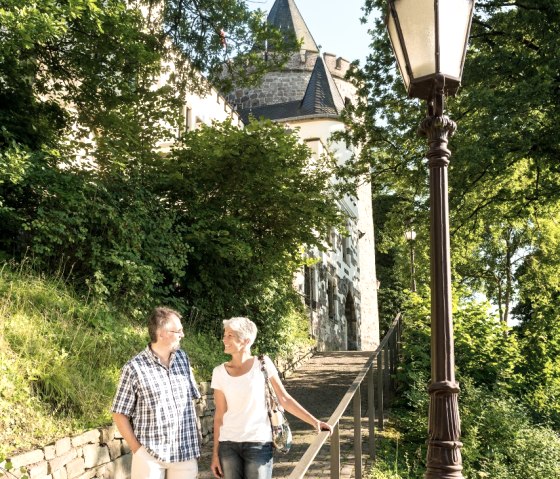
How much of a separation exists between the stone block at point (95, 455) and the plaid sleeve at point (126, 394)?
82.6 inches

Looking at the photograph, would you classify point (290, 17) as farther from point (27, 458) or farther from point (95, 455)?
point (27, 458)

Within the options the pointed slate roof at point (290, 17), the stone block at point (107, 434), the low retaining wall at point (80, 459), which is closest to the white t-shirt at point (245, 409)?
the low retaining wall at point (80, 459)

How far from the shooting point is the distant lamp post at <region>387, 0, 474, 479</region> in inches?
136

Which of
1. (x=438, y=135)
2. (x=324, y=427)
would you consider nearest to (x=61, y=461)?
(x=324, y=427)

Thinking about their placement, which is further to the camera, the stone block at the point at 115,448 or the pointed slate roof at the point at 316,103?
the pointed slate roof at the point at 316,103

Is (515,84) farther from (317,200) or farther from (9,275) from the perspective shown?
(9,275)

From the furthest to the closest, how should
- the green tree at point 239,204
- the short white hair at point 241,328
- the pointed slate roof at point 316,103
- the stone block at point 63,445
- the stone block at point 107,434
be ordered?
the pointed slate roof at point 316,103
the green tree at point 239,204
the stone block at point 107,434
the stone block at point 63,445
the short white hair at point 241,328

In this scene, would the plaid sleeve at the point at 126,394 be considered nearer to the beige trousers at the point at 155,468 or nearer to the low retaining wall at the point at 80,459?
the beige trousers at the point at 155,468

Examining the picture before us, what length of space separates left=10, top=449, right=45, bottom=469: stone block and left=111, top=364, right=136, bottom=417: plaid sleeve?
4.55 ft

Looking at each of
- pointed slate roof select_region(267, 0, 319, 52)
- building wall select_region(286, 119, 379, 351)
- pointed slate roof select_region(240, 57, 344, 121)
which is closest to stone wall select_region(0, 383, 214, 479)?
building wall select_region(286, 119, 379, 351)

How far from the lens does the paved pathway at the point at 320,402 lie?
726cm

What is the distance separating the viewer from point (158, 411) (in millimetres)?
4090

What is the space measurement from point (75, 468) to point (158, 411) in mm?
2069

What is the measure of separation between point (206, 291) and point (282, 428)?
8.29 meters
